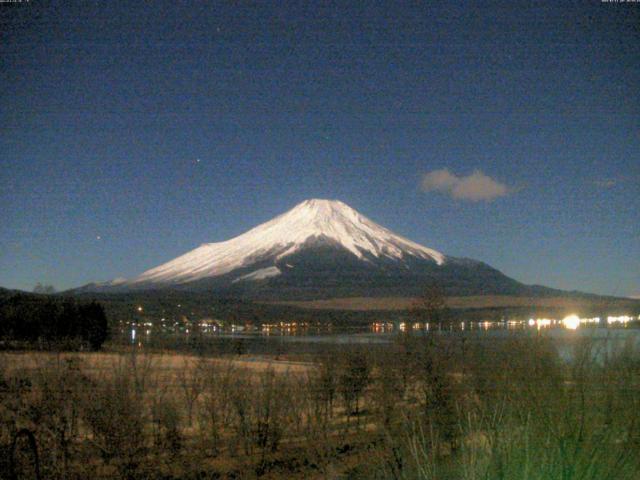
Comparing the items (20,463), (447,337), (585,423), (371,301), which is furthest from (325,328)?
(585,423)

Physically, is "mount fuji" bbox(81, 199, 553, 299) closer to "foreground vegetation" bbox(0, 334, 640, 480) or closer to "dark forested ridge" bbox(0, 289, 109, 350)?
"dark forested ridge" bbox(0, 289, 109, 350)

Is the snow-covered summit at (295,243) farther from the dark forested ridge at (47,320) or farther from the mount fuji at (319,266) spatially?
the dark forested ridge at (47,320)

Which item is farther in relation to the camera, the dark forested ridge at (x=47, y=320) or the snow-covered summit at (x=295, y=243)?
the snow-covered summit at (x=295, y=243)

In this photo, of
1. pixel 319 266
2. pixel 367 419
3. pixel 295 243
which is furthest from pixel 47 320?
pixel 295 243

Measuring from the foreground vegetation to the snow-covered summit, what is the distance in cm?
11111

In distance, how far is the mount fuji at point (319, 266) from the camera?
332 feet

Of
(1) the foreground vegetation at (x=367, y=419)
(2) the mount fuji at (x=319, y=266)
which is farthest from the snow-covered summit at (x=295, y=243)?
(1) the foreground vegetation at (x=367, y=419)

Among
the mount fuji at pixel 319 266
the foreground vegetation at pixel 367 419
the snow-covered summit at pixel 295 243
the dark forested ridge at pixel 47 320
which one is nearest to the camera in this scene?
the foreground vegetation at pixel 367 419

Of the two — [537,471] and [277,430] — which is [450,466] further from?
[277,430]

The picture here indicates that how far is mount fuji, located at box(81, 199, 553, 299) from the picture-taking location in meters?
101

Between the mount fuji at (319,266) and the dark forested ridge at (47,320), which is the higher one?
the mount fuji at (319,266)

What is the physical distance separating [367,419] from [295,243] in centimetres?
12749

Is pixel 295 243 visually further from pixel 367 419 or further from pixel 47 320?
pixel 367 419

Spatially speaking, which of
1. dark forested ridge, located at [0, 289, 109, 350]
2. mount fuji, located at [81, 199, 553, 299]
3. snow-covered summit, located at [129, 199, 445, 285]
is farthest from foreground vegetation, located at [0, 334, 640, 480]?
snow-covered summit, located at [129, 199, 445, 285]
